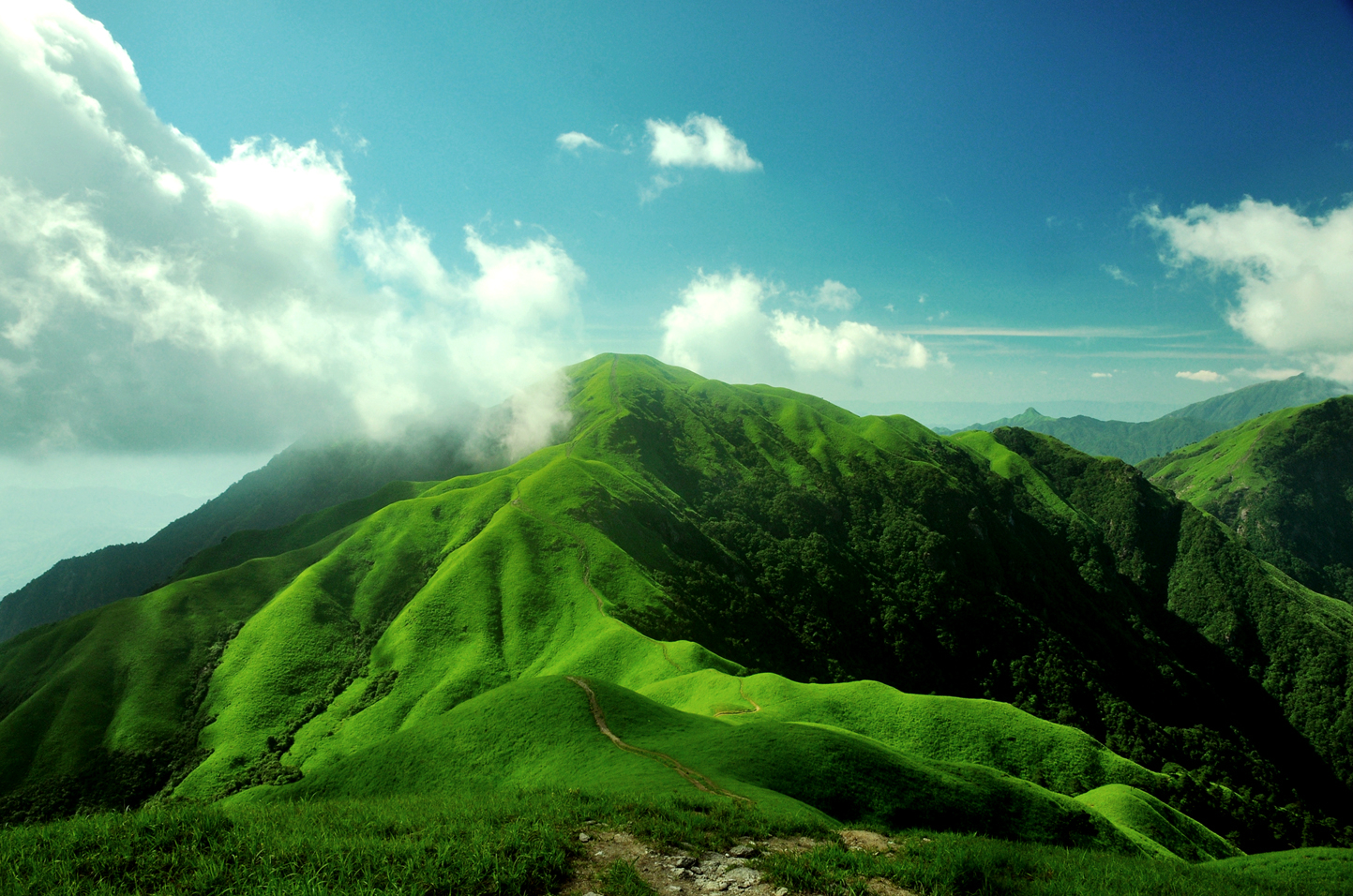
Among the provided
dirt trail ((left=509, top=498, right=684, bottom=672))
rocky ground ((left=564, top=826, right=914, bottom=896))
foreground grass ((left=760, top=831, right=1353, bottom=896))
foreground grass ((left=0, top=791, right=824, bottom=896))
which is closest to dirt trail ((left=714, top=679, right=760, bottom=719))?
dirt trail ((left=509, top=498, right=684, bottom=672))

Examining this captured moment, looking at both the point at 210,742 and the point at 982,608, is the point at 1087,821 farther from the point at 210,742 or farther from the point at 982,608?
the point at 982,608

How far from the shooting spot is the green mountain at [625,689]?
3338 centimetres

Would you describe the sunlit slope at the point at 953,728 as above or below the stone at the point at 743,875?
below

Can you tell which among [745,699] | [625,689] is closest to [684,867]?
[625,689]

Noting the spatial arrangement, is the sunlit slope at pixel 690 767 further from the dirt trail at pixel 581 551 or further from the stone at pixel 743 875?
the dirt trail at pixel 581 551

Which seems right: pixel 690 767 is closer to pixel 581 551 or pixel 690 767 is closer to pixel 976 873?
pixel 976 873

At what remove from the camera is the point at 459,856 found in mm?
10859

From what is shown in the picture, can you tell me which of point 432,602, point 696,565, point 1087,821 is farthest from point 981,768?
point 696,565

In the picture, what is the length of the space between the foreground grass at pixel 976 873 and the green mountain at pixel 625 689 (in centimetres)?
839

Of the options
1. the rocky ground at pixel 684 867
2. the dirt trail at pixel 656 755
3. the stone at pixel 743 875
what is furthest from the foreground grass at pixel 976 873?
the dirt trail at pixel 656 755

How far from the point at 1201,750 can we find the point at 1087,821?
18777 centimetres

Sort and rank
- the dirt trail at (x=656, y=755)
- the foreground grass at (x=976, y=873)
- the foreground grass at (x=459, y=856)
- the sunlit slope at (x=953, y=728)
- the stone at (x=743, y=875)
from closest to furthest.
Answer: the foreground grass at (x=459, y=856) → the foreground grass at (x=976, y=873) → the stone at (x=743, y=875) → the dirt trail at (x=656, y=755) → the sunlit slope at (x=953, y=728)

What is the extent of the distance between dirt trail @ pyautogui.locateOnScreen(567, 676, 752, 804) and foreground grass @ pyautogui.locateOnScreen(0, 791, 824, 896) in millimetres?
10522

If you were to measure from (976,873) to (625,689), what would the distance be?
105 feet
